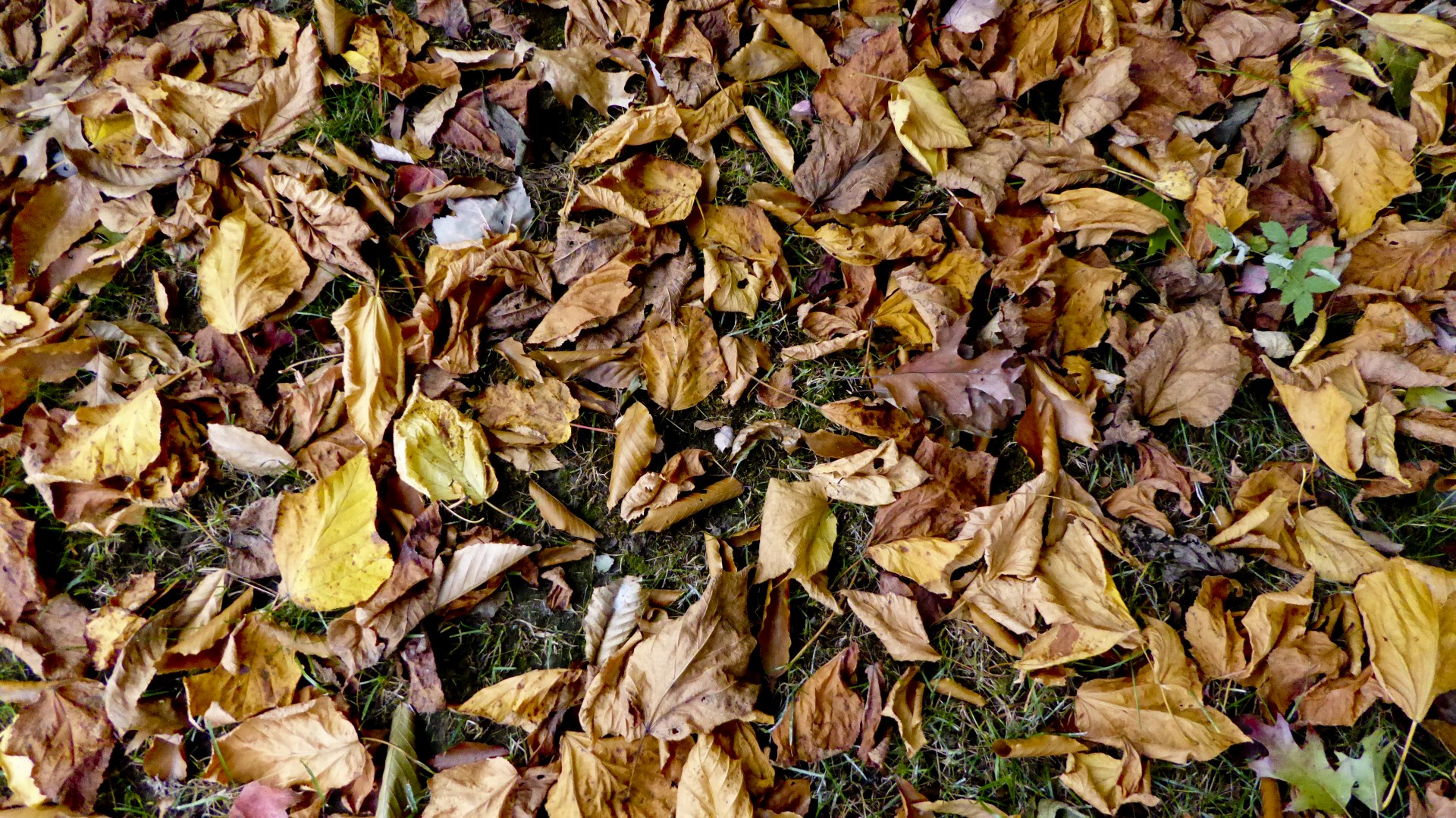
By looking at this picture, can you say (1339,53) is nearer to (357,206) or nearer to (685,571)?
(685,571)


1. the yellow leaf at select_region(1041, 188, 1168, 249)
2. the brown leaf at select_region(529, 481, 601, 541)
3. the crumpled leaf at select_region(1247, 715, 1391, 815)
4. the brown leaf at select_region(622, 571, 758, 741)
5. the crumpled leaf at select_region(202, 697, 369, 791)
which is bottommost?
the crumpled leaf at select_region(1247, 715, 1391, 815)

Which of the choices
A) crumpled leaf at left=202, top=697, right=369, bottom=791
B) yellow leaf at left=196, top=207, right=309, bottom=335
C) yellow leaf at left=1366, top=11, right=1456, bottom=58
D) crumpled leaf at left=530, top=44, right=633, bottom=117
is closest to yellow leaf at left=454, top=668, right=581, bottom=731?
crumpled leaf at left=202, top=697, right=369, bottom=791

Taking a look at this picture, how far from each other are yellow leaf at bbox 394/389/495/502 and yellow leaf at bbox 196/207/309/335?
48 centimetres

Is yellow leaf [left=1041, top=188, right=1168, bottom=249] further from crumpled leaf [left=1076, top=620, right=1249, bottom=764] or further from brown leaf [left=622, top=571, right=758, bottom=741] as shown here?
brown leaf [left=622, top=571, right=758, bottom=741]

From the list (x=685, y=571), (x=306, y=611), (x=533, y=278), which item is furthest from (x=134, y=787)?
(x=533, y=278)

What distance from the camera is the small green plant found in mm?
1992

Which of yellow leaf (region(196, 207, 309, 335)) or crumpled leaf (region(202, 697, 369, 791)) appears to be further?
yellow leaf (region(196, 207, 309, 335))

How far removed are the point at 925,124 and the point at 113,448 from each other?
218cm

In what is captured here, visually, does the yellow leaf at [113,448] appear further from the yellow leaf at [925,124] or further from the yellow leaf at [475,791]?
the yellow leaf at [925,124]

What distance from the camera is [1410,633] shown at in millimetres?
1799

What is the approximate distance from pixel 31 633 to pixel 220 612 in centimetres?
45

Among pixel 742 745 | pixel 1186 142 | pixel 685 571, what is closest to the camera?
pixel 742 745

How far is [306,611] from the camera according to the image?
6.47 feet

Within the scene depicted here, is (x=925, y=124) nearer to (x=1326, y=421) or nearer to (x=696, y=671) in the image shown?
(x=1326, y=421)
